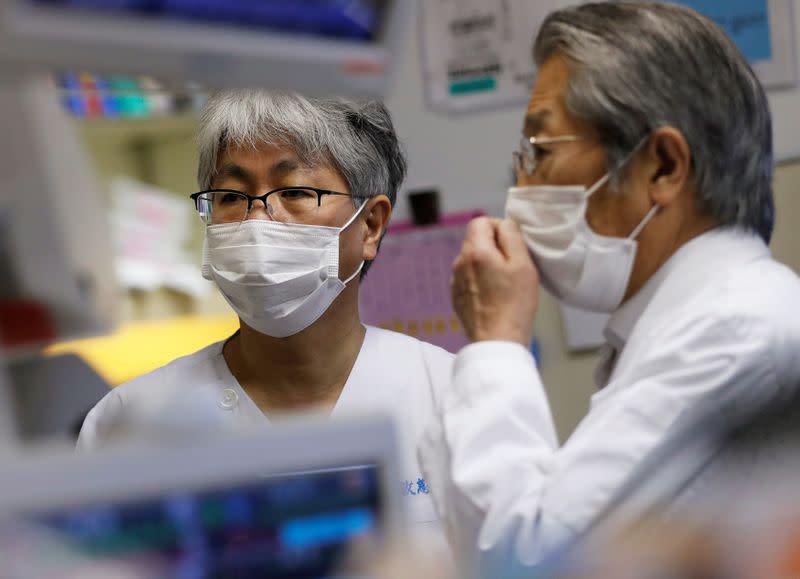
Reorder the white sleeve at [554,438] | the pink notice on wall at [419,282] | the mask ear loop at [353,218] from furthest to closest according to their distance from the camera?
the pink notice on wall at [419,282] → the mask ear loop at [353,218] → the white sleeve at [554,438]

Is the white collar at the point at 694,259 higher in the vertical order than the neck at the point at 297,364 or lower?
higher

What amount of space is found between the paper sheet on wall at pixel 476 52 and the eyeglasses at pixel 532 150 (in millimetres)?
1394

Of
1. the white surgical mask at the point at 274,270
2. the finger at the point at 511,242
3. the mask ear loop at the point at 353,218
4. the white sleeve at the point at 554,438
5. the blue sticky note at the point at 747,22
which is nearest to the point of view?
the white sleeve at the point at 554,438

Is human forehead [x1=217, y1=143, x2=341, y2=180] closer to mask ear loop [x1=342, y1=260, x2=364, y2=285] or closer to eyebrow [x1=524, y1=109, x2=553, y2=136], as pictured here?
mask ear loop [x1=342, y1=260, x2=364, y2=285]

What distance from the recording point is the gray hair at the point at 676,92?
132 centimetres

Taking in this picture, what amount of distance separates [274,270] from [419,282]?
3.78 ft

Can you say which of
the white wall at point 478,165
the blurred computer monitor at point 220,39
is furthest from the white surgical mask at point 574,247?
the white wall at point 478,165

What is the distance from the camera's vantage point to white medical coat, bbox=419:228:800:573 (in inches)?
46.1

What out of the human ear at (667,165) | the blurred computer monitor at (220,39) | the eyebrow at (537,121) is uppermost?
the blurred computer monitor at (220,39)

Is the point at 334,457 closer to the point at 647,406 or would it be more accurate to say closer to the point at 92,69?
the point at 92,69

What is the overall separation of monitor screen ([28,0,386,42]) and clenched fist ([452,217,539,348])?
550 mm

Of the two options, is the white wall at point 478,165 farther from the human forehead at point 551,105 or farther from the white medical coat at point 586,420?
the white medical coat at point 586,420

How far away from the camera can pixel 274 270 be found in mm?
1725

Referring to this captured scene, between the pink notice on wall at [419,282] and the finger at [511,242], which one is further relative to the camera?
the pink notice on wall at [419,282]
